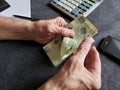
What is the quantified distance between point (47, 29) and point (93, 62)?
205 millimetres

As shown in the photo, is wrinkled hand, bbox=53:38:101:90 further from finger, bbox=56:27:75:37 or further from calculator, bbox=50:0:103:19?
calculator, bbox=50:0:103:19

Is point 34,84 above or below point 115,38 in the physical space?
below

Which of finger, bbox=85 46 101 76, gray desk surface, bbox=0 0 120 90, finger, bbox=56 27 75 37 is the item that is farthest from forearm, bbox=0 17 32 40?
finger, bbox=85 46 101 76

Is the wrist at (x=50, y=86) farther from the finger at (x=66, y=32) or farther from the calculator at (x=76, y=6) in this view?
the calculator at (x=76, y=6)

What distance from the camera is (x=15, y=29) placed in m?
0.89

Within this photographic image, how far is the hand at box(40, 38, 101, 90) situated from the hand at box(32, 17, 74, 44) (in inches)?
5.3

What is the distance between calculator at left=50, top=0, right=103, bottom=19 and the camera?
90 cm

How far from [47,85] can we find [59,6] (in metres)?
0.34

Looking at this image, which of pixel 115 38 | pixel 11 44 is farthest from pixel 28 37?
pixel 115 38

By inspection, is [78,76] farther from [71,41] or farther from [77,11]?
[77,11]

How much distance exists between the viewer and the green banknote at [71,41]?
2.62 feet

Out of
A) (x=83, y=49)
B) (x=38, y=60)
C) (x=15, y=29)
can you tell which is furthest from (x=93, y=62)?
(x=15, y=29)

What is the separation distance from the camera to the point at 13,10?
954 mm

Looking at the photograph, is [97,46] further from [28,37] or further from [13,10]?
[13,10]
